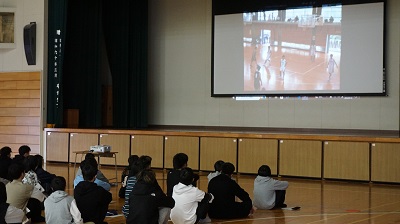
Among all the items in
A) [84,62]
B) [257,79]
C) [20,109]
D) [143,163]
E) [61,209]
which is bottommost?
[61,209]

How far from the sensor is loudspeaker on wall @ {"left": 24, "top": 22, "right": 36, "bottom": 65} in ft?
51.1

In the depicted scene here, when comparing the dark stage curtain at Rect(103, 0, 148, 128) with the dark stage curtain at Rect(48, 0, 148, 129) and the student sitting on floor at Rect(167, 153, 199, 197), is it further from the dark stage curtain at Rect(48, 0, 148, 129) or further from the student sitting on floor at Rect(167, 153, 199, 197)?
the student sitting on floor at Rect(167, 153, 199, 197)

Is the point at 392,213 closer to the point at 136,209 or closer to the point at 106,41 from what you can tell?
the point at 136,209

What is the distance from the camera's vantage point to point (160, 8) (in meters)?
19.2

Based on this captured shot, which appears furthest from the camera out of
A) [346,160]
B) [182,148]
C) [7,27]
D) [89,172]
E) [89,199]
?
[7,27]

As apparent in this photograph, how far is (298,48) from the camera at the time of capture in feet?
54.1

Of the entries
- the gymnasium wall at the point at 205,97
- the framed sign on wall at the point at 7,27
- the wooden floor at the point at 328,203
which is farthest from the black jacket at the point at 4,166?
the gymnasium wall at the point at 205,97

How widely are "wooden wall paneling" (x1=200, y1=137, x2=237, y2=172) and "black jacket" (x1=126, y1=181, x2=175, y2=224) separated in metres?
7.12

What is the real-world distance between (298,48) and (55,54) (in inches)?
262

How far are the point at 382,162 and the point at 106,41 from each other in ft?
33.2

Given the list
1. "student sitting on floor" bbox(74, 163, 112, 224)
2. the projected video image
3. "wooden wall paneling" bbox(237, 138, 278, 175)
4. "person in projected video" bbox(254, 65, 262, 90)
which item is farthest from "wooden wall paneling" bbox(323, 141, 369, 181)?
"student sitting on floor" bbox(74, 163, 112, 224)

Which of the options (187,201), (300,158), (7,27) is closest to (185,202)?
(187,201)

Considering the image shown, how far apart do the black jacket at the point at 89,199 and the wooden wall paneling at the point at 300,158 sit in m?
6.94

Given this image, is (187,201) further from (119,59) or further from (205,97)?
(119,59)
